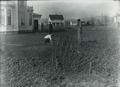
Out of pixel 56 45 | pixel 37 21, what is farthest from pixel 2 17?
pixel 56 45

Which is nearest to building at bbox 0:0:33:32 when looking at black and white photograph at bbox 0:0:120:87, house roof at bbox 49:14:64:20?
black and white photograph at bbox 0:0:120:87

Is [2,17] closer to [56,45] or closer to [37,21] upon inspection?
[37,21]

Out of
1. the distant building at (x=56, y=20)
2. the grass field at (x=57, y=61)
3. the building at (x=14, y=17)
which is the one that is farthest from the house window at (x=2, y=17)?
the distant building at (x=56, y=20)

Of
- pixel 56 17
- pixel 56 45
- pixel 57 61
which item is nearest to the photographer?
pixel 56 17

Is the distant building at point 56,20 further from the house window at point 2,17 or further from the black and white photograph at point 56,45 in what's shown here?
the house window at point 2,17

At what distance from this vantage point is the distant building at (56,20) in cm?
205

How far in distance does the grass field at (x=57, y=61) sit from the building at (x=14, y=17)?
0.32ft

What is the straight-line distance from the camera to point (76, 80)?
205 cm

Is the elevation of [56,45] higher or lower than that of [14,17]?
lower

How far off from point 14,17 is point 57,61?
72 centimetres

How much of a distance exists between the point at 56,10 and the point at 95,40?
928 millimetres

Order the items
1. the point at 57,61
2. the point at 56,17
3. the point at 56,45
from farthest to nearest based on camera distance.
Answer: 1. the point at 56,45
2. the point at 57,61
3. the point at 56,17

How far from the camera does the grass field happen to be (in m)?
2.03

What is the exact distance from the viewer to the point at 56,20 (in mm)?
2049
